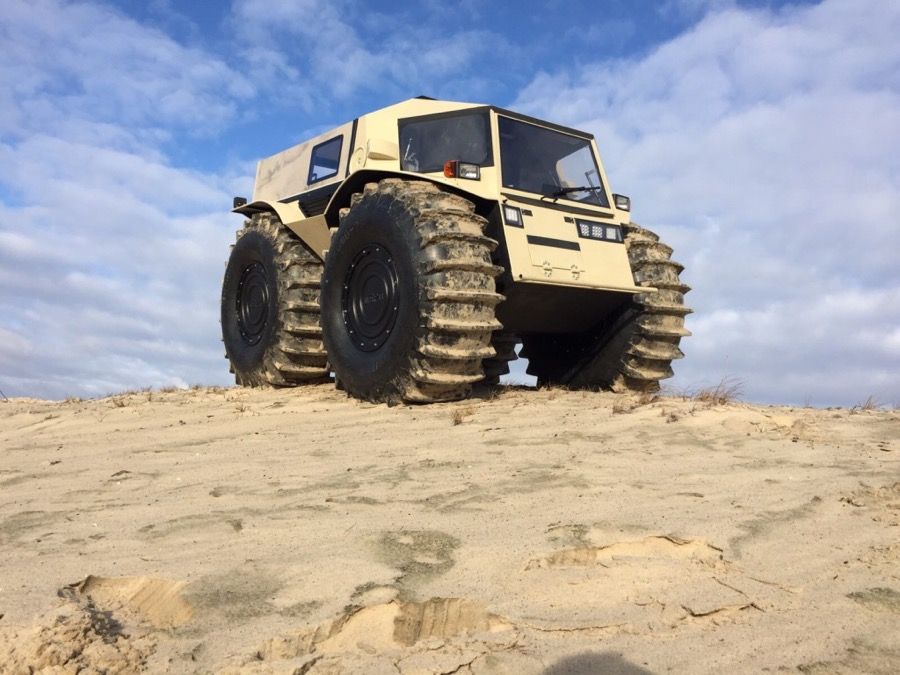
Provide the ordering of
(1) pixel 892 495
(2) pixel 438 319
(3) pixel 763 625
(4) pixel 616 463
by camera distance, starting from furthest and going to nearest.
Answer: (2) pixel 438 319 < (4) pixel 616 463 < (1) pixel 892 495 < (3) pixel 763 625

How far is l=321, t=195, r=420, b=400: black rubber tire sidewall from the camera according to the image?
5.71 metres

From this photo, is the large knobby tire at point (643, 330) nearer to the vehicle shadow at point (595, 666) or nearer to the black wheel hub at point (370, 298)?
the black wheel hub at point (370, 298)

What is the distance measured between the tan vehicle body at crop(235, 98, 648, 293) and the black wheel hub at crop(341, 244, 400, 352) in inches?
29.2

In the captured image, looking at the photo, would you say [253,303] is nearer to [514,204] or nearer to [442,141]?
[442,141]

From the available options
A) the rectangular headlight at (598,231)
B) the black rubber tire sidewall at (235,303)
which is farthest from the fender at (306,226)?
the rectangular headlight at (598,231)

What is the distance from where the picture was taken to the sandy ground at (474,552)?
6.26 feet

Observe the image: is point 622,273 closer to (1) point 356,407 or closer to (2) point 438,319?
(2) point 438,319

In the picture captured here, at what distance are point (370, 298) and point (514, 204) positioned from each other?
4.74 ft

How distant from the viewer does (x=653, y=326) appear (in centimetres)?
675

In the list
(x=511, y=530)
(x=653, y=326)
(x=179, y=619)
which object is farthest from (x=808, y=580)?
(x=653, y=326)

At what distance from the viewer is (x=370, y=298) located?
6422mm

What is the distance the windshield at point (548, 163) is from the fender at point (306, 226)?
2.01 meters

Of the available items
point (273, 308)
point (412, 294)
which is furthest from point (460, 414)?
point (273, 308)

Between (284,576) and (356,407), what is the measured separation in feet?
12.0
